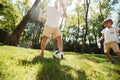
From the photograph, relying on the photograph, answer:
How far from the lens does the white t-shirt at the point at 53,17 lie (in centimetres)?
673

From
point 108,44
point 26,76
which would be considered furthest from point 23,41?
point 26,76

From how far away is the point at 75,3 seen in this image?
38.5 metres

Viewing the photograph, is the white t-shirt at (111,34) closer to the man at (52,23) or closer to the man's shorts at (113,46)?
the man's shorts at (113,46)

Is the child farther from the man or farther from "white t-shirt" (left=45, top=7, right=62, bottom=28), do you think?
"white t-shirt" (left=45, top=7, right=62, bottom=28)

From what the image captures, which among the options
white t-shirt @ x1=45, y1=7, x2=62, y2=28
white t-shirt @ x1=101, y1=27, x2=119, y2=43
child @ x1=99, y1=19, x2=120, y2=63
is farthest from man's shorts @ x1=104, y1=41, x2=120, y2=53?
white t-shirt @ x1=45, y1=7, x2=62, y2=28

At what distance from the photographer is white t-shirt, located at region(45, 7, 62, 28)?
673 cm

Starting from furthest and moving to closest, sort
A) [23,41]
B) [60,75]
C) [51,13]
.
Result: [23,41] < [51,13] < [60,75]

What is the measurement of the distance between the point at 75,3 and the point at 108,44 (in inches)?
1243

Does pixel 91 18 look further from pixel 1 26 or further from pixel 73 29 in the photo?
pixel 1 26

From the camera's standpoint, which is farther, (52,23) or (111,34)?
(111,34)

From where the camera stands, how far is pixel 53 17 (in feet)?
22.2

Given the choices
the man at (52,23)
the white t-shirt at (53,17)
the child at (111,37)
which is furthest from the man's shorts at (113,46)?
the white t-shirt at (53,17)

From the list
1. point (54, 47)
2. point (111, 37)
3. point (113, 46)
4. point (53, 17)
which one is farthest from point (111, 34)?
point (54, 47)

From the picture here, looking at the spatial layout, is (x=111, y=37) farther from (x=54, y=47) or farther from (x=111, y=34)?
(x=54, y=47)
